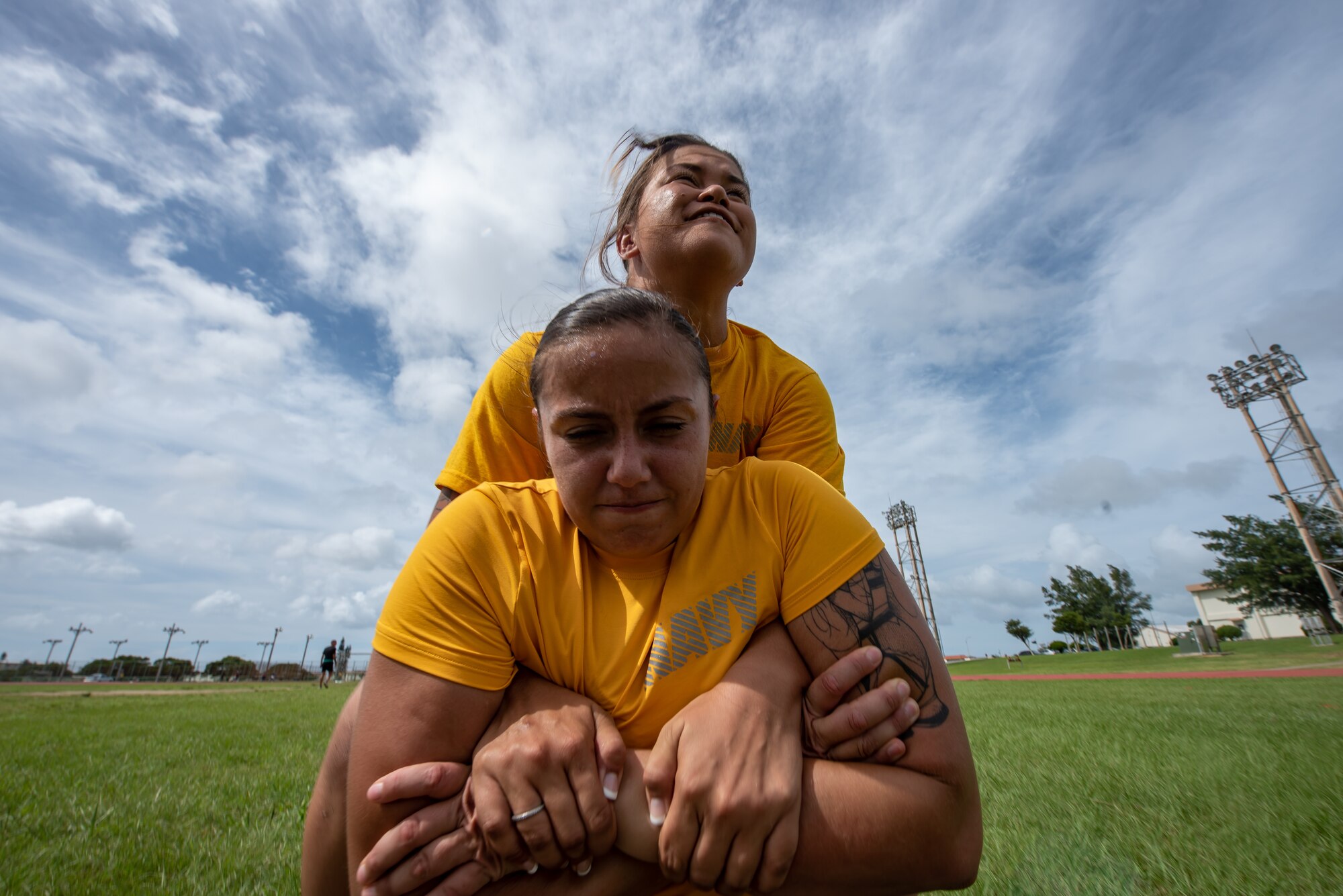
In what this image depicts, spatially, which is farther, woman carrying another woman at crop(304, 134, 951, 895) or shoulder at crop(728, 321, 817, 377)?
shoulder at crop(728, 321, 817, 377)

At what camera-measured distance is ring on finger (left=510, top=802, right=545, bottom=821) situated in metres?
1.24

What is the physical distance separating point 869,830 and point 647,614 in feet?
2.33

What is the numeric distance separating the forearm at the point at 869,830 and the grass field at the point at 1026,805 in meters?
1.37

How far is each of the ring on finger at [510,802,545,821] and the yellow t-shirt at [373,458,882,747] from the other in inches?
12.5

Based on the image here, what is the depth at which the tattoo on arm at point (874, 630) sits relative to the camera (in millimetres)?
1532

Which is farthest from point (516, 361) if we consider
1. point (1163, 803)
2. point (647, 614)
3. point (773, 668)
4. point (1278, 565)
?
point (1278, 565)

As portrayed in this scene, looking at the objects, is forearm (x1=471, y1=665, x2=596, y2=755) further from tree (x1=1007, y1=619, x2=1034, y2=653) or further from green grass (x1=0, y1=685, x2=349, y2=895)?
tree (x1=1007, y1=619, x2=1034, y2=653)

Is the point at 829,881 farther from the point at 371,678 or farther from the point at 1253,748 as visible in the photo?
the point at 1253,748

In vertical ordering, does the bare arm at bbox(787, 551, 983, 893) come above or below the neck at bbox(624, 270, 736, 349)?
below

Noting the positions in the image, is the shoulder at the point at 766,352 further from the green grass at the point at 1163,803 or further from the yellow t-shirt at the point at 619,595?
the green grass at the point at 1163,803

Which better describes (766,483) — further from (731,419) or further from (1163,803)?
(1163,803)

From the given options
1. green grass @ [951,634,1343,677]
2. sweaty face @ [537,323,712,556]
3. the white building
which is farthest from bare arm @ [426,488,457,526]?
the white building

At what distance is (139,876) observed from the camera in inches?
99.1

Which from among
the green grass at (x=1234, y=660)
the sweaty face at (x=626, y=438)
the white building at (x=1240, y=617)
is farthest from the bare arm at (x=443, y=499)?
the white building at (x=1240, y=617)
